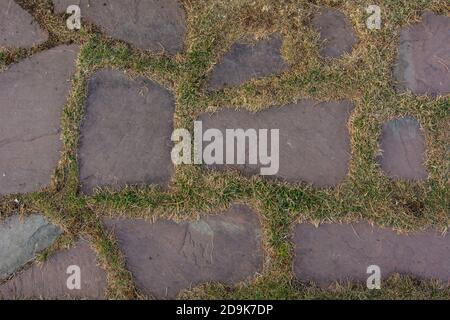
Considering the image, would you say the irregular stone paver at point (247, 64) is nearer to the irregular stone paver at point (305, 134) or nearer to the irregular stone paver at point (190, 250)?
the irregular stone paver at point (305, 134)

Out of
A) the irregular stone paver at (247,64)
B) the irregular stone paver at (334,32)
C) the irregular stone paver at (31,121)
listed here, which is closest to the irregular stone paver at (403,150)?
the irregular stone paver at (334,32)

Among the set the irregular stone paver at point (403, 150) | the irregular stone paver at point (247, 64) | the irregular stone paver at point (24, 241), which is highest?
the irregular stone paver at point (247, 64)

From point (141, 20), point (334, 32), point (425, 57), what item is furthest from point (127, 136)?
point (425, 57)

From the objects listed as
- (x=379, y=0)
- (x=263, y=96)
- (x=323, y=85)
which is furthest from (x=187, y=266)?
(x=379, y=0)

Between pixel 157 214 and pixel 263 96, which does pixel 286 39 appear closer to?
pixel 263 96

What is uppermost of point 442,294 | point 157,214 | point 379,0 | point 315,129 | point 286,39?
point 379,0

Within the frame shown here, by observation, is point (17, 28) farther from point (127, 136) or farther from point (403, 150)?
point (403, 150)

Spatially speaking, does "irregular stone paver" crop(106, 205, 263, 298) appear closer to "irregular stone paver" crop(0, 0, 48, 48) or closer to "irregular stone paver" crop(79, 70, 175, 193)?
"irregular stone paver" crop(79, 70, 175, 193)
